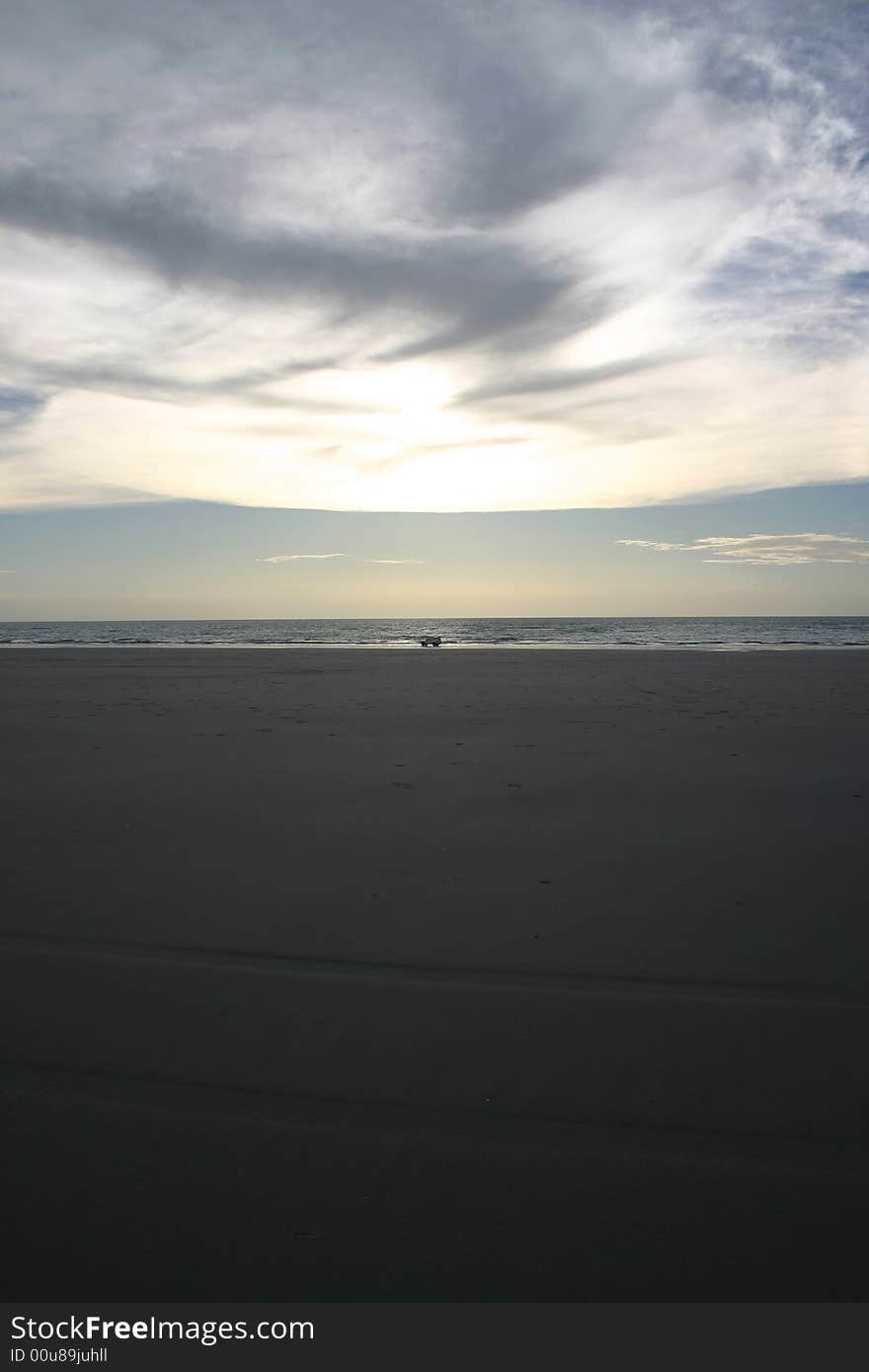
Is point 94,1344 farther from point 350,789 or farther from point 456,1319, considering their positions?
point 350,789

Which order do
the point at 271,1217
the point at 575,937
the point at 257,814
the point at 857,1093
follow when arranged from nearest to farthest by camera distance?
the point at 271,1217
the point at 857,1093
the point at 575,937
the point at 257,814

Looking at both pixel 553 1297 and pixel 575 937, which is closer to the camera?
pixel 553 1297

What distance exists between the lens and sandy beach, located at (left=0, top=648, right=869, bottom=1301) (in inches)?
82.7

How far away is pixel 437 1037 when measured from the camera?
3.08m

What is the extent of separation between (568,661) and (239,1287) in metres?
24.9

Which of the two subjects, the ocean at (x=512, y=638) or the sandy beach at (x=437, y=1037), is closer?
the sandy beach at (x=437, y=1037)

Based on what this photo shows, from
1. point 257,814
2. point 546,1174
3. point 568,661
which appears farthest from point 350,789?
point 568,661

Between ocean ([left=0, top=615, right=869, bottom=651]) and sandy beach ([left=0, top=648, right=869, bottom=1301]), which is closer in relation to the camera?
sandy beach ([left=0, top=648, right=869, bottom=1301])

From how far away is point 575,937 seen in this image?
397 cm

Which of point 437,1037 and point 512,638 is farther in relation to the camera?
point 512,638

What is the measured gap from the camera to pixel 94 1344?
1.95m

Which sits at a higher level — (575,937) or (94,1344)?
(575,937)

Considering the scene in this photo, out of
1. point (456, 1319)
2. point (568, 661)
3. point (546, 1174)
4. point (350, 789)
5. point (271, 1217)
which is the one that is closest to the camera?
point (456, 1319)

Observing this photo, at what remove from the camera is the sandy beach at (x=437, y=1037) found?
210cm
